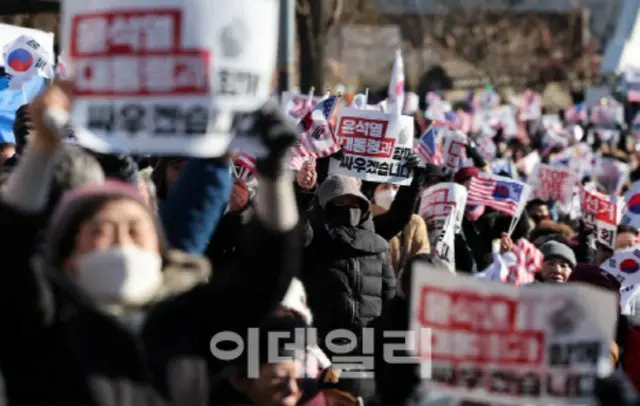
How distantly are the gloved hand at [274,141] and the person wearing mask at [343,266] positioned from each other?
145 inches

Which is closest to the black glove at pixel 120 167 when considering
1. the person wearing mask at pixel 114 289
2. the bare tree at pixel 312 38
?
the person wearing mask at pixel 114 289

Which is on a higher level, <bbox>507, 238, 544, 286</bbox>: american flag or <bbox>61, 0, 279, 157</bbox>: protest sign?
<bbox>61, 0, 279, 157</bbox>: protest sign

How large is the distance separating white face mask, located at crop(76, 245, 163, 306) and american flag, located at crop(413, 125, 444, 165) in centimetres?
872

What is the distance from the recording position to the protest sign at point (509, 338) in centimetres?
414

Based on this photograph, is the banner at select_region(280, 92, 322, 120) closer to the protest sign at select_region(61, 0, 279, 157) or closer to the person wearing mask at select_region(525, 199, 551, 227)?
the person wearing mask at select_region(525, 199, 551, 227)

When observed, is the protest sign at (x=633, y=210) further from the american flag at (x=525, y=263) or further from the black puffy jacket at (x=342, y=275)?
the black puffy jacket at (x=342, y=275)

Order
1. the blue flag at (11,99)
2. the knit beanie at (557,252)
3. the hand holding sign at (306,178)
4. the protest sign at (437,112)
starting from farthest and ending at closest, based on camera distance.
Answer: the protest sign at (437,112)
the blue flag at (11,99)
the hand holding sign at (306,178)
the knit beanie at (557,252)

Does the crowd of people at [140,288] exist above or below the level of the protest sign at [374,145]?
above

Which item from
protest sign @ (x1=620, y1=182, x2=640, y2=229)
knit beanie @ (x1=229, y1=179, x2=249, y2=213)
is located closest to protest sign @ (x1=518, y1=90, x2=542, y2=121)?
protest sign @ (x1=620, y1=182, x2=640, y2=229)

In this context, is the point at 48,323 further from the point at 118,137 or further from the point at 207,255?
the point at 207,255

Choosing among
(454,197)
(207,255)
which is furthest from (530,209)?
(207,255)

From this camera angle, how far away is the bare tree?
25297mm

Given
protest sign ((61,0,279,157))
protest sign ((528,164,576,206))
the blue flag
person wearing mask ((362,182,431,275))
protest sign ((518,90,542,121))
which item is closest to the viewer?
protest sign ((61,0,279,157))

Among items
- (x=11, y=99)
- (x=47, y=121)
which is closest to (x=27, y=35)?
(x=11, y=99)
